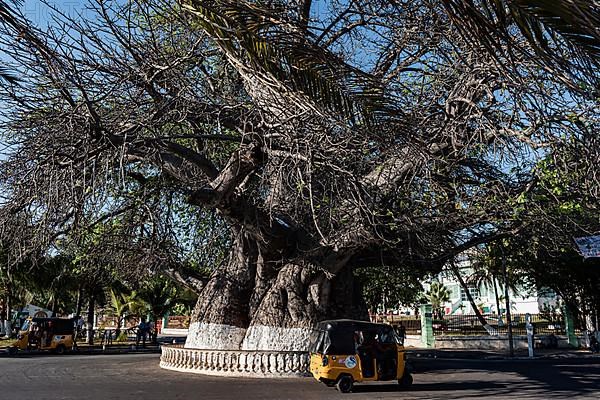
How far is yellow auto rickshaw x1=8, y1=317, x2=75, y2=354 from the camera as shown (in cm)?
2645

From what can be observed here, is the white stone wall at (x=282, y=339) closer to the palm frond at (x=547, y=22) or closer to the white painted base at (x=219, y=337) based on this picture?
the white painted base at (x=219, y=337)

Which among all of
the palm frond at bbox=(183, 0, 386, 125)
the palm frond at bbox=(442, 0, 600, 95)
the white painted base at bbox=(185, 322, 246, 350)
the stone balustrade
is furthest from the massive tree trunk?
the palm frond at bbox=(442, 0, 600, 95)

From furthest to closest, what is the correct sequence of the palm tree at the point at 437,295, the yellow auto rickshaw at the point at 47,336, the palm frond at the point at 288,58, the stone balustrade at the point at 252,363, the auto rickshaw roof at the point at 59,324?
the palm tree at the point at 437,295 < the auto rickshaw roof at the point at 59,324 < the yellow auto rickshaw at the point at 47,336 < the stone balustrade at the point at 252,363 < the palm frond at the point at 288,58

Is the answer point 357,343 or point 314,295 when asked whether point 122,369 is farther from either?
point 357,343

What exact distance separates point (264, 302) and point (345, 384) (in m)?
4.47

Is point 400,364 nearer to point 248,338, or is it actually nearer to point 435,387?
point 435,387

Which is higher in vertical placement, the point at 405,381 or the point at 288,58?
the point at 288,58

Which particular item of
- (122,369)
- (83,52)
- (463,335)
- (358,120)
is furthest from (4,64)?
(463,335)

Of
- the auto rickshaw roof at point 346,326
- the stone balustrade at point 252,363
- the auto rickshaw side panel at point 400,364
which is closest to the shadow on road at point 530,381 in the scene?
the auto rickshaw side panel at point 400,364

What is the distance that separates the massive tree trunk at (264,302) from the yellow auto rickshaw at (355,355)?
263 cm

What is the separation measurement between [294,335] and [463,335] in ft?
65.5

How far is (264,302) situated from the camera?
50.3 feet

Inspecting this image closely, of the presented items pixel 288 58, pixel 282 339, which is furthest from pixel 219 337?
pixel 288 58

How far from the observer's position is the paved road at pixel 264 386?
10727 millimetres
